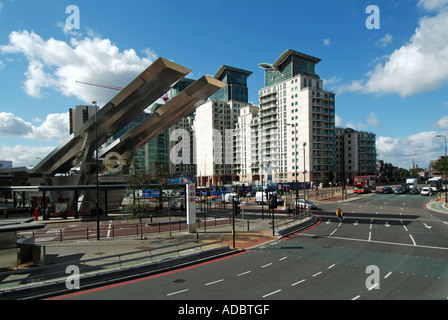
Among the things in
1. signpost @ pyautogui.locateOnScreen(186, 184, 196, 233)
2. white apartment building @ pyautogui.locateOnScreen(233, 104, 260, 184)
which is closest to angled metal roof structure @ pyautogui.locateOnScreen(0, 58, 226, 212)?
signpost @ pyautogui.locateOnScreen(186, 184, 196, 233)

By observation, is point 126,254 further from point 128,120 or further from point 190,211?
point 128,120

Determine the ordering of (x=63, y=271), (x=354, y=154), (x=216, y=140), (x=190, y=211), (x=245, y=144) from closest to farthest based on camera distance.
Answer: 1. (x=63, y=271)
2. (x=190, y=211)
3. (x=354, y=154)
4. (x=245, y=144)
5. (x=216, y=140)

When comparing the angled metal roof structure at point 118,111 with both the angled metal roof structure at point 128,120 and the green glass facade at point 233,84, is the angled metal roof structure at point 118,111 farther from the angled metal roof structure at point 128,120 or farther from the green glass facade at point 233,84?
the green glass facade at point 233,84

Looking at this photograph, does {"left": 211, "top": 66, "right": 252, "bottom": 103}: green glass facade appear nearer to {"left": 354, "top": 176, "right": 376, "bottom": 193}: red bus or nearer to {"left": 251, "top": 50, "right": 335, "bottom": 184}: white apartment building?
{"left": 251, "top": 50, "right": 335, "bottom": 184}: white apartment building

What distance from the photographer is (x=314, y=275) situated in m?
12.1

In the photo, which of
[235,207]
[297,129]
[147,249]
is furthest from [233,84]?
[147,249]

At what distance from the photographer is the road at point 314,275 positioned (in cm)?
1001

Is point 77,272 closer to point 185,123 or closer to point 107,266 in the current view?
point 107,266

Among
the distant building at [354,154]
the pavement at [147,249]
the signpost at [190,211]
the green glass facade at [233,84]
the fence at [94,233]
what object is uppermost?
the green glass facade at [233,84]

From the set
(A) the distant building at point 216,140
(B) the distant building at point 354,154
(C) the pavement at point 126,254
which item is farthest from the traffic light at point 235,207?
(B) the distant building at point 354,154

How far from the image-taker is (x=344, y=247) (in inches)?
687
